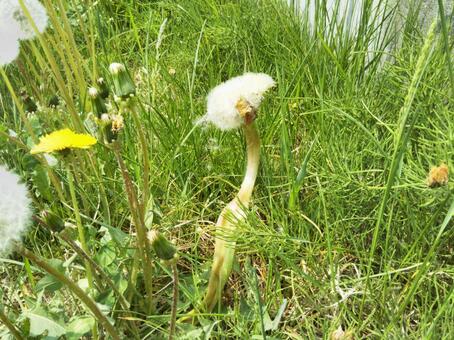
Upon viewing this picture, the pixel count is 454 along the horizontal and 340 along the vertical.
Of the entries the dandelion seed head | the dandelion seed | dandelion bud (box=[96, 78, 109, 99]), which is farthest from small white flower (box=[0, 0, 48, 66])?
the dandelion seed

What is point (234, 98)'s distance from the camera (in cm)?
101

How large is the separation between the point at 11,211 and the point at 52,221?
2.0 inches

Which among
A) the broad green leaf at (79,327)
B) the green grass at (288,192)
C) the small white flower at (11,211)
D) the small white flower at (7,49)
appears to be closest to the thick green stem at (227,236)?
the green grass at (288,192)

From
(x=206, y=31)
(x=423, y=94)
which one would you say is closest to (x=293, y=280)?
(x=423, y=94)

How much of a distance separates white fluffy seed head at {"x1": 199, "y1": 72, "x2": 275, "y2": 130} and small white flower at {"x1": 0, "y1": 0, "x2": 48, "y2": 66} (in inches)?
14.4

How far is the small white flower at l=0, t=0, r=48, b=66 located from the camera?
1.16 meters

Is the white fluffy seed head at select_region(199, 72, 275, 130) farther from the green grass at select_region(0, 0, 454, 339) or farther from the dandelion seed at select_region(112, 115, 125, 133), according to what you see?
the dandelion seed at select_region(112, 115, 125, 133)

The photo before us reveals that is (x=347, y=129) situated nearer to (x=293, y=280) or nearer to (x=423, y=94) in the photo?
(x=423, y=94)

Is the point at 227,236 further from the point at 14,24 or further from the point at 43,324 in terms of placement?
the point at 14,24

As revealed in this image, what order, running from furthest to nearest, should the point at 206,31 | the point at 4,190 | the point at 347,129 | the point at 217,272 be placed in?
the point at 206,31
the point at 347,129
the point at 217,272
the point at 4,190

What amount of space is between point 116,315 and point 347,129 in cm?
49

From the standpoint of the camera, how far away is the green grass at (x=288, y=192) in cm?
95

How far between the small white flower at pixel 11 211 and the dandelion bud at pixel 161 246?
149 mm

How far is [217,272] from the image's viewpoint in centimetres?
99
